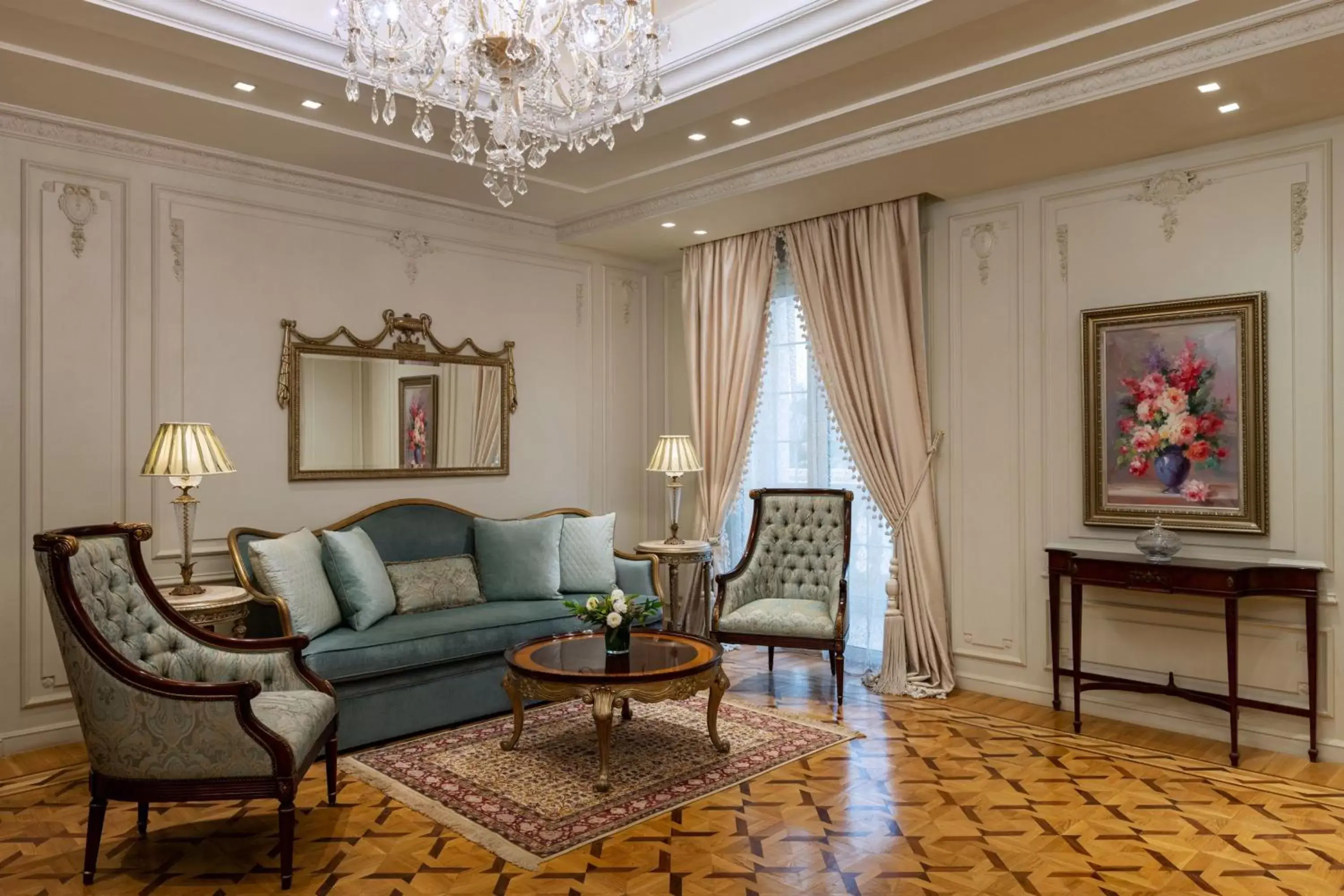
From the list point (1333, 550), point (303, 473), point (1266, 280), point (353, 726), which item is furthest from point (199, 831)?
point (1266, 280)

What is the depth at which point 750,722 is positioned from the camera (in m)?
4.38

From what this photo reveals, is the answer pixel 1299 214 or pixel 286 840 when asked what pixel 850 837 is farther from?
pixel 1299 214

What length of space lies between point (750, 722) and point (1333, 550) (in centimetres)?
265

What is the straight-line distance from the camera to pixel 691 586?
6.32 meters

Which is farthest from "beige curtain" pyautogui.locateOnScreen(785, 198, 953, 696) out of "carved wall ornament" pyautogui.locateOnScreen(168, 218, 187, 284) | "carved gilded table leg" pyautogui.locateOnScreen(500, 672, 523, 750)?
"carved wall ornament" pyautogui.locateOnScreen(168, 218, 187, 284)

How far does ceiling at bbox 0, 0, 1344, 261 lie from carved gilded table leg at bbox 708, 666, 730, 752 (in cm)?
250

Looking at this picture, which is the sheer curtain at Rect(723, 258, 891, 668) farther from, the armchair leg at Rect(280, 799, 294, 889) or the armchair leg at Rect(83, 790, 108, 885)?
the armchair leg at Rect(83, 790, 108, 885)

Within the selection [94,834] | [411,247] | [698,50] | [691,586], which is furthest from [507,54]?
[691,586]

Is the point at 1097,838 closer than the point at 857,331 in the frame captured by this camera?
Yes

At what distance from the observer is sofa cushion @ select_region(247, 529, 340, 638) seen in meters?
4.06

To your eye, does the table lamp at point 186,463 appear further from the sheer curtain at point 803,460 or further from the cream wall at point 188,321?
the sheer curtain at point 803,460

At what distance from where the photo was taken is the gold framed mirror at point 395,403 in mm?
4914

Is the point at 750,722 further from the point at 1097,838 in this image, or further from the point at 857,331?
the point at 857,331

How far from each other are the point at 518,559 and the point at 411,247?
1948mm
